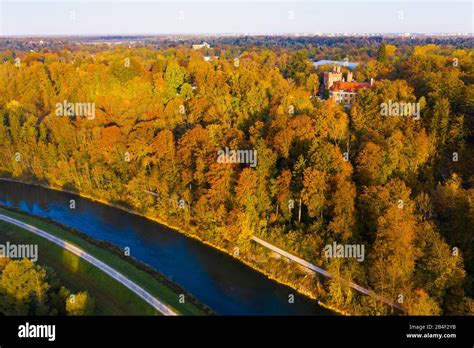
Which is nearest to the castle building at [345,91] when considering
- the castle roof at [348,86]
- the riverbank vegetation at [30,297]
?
the castle roof at [348,86]

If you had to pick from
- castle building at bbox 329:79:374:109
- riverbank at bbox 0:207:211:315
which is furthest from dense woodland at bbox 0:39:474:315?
riverbank at bbox 0:207:211:315

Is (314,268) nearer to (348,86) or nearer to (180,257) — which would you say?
(180,257)

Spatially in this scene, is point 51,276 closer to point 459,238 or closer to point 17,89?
point 459,238

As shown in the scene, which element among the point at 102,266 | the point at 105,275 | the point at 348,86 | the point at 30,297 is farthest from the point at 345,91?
the point at 30,297

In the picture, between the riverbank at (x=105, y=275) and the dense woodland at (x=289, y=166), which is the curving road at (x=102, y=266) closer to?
the riverbank at (x=105, y=275)

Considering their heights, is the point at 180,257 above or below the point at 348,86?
below
